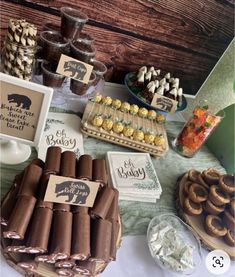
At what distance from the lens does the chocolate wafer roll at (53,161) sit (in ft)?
1.95

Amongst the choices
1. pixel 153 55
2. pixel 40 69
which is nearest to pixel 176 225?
pixel 40 69

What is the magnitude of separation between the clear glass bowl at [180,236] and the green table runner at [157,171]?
0.10 ft

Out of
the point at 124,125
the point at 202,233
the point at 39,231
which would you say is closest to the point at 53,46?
the point at 124,125

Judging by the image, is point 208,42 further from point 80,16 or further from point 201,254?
point 201,254

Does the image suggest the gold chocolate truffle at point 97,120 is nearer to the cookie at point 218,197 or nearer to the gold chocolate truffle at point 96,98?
the gold chocolate truffle at point 96,98

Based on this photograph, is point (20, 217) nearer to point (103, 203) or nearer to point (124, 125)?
Result: point (103, 203)

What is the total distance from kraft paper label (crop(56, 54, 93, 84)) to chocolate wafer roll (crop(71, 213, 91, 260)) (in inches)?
17.1

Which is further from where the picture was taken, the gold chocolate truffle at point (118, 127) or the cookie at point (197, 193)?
the gold chocolate truffle at point (118, 127)

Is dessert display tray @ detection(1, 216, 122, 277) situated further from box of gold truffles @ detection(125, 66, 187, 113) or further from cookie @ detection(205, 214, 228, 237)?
box of gold truffles @ detection(125, 66, 187, 113)

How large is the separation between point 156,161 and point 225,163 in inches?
12.4

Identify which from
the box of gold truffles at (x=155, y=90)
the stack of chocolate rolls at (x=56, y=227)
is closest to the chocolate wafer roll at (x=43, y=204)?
the stack of chocolate rolls at (x=56, y=227)

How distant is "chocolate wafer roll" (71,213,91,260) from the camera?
0.51 m

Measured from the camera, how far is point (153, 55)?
119 centimetres

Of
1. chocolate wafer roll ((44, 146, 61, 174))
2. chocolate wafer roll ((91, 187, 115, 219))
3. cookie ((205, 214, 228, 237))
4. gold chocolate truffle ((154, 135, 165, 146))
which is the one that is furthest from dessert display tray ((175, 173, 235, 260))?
chocolate wafer roll ((44, 146, 61, 174))
